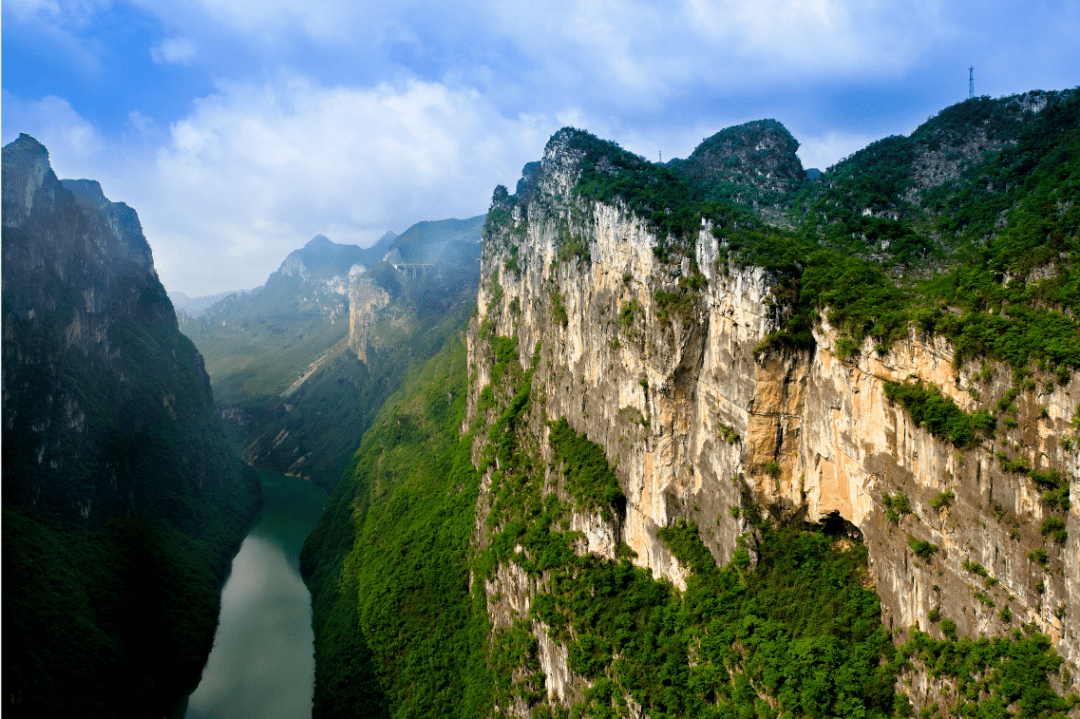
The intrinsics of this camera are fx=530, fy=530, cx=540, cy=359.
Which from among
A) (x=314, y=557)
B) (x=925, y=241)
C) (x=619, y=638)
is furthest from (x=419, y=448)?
(x=925, y=241)

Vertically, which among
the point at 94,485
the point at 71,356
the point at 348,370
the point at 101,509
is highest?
the point at 71,356

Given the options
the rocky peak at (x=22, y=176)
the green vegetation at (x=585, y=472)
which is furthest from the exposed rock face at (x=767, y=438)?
the rocky peak at (x=22, y=176)

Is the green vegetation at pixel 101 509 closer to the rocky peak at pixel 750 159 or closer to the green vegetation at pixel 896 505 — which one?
the green vegetation at pixel 896 505

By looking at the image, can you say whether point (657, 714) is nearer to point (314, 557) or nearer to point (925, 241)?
point (925, 241)

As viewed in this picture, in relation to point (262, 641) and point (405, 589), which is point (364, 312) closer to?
point (262, 641)

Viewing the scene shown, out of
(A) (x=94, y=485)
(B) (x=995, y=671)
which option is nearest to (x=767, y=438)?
(B) (x=995, y=671)

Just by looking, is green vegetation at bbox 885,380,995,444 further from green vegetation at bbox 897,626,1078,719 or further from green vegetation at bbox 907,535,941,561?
green vegetation at bbox 897,626,1078,719
